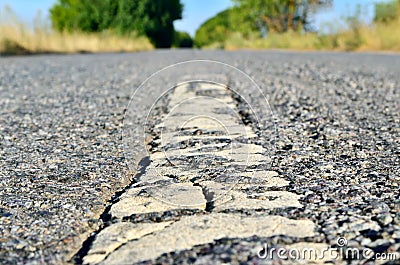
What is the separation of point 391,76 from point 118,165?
155 inches

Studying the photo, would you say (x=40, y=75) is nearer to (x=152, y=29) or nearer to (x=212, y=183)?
(x=212, y=183)

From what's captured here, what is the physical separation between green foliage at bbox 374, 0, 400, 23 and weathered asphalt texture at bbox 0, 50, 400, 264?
9.90m

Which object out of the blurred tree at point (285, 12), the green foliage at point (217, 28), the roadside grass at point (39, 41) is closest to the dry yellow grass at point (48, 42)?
the roadside grass at point (39, 41)

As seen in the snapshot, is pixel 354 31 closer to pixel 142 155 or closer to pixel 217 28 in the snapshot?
pixel 142 155

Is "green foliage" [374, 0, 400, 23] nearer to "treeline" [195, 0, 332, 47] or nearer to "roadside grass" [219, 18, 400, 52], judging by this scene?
"roadside grass" [219, 18, 400, 52]

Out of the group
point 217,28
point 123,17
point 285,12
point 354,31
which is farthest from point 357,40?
point 217,28

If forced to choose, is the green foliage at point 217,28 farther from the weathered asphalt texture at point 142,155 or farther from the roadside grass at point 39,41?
the weathered asphalt texture at point 142,155

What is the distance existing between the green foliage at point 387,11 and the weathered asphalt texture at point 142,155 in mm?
9900

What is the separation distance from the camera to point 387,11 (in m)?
13.6

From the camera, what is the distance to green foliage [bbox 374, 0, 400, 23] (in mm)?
12837

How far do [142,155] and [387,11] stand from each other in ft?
44.4

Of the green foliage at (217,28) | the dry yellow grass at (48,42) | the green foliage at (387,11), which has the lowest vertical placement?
the dry yellow grass at (48,42)

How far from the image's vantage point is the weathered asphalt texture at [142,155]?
112cm

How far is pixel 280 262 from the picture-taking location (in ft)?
3.24
